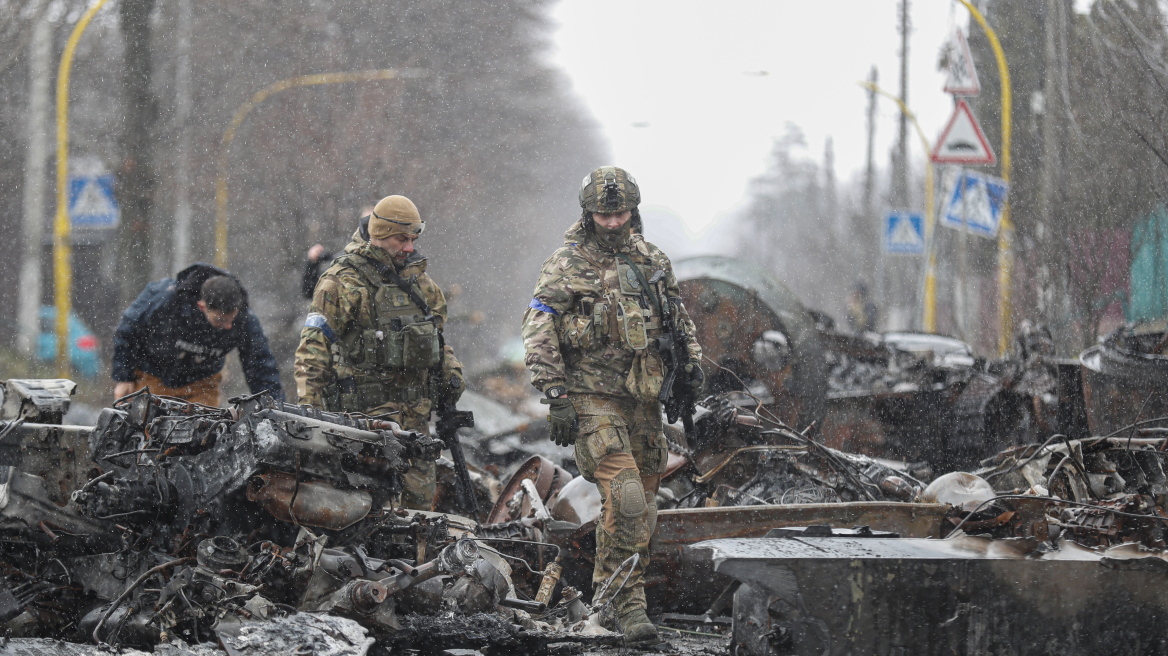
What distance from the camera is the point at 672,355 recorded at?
5.55m

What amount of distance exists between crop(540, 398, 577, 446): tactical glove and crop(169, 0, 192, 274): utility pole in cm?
2204

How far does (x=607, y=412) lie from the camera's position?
17.6 ft

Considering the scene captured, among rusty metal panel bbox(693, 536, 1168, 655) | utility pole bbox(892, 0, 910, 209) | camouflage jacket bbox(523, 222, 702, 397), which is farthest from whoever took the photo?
utility pole bbox(892, 0, 910, 209)

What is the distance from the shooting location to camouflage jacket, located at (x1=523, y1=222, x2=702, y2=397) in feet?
17.6

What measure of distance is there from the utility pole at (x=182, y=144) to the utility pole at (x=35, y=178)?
2.74 m

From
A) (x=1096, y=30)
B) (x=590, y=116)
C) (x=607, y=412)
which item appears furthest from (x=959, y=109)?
(x=590, y=116)

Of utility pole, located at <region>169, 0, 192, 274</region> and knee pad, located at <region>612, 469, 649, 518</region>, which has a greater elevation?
utility pole, located at <region>169, 0, 192, 274</region>

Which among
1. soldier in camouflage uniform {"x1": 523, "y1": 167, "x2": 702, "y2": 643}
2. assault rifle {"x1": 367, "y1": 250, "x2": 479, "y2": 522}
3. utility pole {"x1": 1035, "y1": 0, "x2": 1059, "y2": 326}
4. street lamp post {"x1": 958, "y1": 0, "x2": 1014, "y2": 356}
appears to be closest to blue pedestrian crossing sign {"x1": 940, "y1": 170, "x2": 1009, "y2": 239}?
street lamp post {"x1": 958, "y1": 0, "x2": 1014, "y2": 356}

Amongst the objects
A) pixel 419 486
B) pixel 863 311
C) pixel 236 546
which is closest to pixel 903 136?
pixel 863 311

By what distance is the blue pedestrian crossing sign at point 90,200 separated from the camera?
15.8 meters

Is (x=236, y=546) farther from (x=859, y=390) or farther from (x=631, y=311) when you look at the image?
(x=859, y=390)

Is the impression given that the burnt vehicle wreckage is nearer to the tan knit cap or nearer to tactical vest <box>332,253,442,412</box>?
tactical vest <box>332,253,442,412</box>

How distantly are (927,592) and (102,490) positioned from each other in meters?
2.93

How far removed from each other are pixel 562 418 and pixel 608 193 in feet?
3.71
